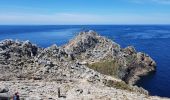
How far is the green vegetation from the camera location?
4498 inches

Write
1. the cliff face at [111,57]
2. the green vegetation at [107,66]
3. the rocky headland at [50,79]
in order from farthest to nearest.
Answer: the cliff face at [111,57], the green vegetation at [107,66], the rocky headland at [50,79]

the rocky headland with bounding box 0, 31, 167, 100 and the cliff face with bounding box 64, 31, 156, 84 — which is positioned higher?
the rocky headland with bounding box 0, 31, 167, 100

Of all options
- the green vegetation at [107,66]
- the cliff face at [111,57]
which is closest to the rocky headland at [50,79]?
the green vegetation at [107,66]

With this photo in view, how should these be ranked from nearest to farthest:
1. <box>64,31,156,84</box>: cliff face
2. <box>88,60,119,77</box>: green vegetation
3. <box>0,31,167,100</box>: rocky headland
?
<box>0,31,167,100</box>: rocky headland
<box>88,60,119,77</box>: green vegetation
<box>64,31,156,84</box>: cliff face

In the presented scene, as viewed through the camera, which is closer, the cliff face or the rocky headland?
the rocky headland

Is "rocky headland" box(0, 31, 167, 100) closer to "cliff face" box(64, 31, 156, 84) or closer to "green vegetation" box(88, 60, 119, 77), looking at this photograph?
"green vegetation" box(88, 60, 119, 77)

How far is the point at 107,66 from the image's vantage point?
118m

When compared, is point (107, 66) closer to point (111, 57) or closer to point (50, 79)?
point (111, 57)

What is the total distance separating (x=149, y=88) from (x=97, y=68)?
20.6m

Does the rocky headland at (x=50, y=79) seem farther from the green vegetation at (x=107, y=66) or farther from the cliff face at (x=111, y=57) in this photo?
the cliff face at (x=111, y=57)

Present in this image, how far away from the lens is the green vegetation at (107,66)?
114250 mm

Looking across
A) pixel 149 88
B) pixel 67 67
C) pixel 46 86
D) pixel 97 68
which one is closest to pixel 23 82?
pixel 46 86

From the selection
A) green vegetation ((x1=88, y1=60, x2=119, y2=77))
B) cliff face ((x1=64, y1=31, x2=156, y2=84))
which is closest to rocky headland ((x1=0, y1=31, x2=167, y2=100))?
green vegetation ((x1=88, y1=60, x2=119, y2=77))

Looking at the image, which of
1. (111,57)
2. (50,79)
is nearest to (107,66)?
(111,57)
